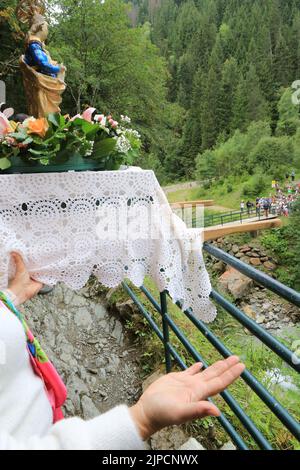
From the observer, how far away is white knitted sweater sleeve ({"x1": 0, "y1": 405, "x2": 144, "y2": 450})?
0.51 metres

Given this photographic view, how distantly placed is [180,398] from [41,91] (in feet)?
9.04

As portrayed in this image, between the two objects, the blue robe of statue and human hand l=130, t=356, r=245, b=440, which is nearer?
human hand l=130, t=356, r=245, b=440

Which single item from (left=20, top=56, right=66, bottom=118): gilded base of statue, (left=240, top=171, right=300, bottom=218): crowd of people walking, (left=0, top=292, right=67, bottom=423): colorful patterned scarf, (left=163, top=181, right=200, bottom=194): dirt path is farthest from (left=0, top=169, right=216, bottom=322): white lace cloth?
(left=163, top=181, right=200, bottom=194): dirt path

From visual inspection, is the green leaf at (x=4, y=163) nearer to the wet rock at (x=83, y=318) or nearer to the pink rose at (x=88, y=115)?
the pink rose at (x=88, y=115)

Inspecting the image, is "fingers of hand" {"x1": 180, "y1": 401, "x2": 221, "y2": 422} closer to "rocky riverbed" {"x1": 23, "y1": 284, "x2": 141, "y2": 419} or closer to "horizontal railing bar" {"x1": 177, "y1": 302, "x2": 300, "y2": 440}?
"horizontal railing bar" {"x1": 177, "y1": 302, "x2": 300, "y2": 440}

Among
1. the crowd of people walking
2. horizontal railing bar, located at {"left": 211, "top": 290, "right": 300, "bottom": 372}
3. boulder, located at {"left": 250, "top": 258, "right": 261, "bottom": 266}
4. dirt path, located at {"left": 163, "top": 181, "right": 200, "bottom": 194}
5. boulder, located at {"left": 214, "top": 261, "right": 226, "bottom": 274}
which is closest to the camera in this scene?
horizontal railing bar, located at {"left": 211, "top": 290, "right": 300, "bottom": 372}

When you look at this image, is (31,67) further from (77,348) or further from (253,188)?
(253,188)

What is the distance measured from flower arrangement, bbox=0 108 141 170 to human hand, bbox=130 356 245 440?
0.89 metres

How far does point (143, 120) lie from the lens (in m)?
14.7

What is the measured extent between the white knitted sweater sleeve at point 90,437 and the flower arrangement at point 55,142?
3.07 ft

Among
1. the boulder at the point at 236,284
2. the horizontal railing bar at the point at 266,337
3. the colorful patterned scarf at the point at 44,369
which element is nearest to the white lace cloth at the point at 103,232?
the horizontal railing bar at the point at 266,337

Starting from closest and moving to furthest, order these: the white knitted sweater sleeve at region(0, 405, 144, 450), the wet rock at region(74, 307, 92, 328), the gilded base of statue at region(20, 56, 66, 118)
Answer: the white knitted sweater sleeve at region(0, 405, 144, 450) < the gilded base of statue at region(20, 56, 66, 118) < the wet rock at region(74, 307, 92, 328)

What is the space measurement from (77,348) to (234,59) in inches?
1884
